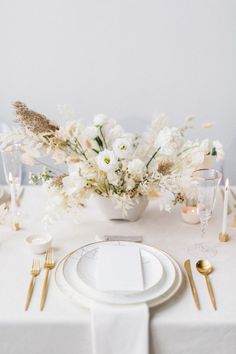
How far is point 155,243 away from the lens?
49.8 inches

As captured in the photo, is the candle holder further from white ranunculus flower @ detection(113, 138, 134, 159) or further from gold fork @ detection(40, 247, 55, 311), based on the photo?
gold fork @ detection(40, 247, 55, 311)

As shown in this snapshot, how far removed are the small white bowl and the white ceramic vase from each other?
0.22 meters

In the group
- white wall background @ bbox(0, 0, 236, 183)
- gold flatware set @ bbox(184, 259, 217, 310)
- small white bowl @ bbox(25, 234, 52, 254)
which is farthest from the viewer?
white wall background @ bbox(0, 0, 236, 183)

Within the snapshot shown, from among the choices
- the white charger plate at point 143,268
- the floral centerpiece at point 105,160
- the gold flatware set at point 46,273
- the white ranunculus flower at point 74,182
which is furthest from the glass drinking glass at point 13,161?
the white charger plate at point 143,268

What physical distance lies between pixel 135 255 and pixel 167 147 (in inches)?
14.3

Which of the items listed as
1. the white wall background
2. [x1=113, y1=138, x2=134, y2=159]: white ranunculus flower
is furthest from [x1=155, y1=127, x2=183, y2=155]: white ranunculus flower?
the white wall background

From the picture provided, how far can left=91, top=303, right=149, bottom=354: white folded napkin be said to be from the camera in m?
0.90

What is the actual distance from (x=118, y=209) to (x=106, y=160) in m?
0.22

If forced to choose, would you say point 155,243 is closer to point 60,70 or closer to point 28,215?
point 28,215

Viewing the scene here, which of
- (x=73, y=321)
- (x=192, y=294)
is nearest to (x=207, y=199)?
(x=192, y=294)

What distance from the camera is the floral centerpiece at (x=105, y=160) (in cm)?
124

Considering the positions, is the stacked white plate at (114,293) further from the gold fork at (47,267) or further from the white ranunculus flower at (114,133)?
the white ranunculus flower at (114,133)

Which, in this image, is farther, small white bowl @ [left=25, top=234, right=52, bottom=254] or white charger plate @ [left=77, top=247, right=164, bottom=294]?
small white bowl @ [left=25, top=234, right=52, bottom=254]

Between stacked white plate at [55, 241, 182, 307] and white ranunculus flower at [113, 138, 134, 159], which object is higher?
white ranunculus flower at [113, 138, 134, 159]
